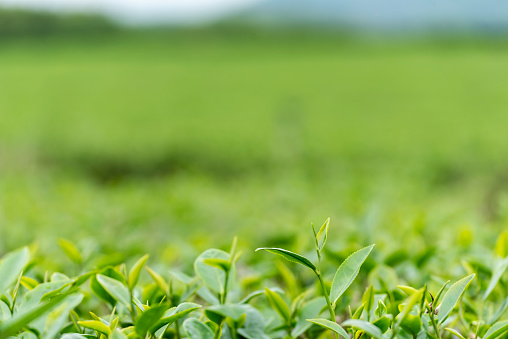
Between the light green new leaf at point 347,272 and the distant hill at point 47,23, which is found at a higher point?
the distant hill at point 47,23

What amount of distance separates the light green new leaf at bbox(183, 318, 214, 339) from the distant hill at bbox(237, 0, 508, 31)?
128ft

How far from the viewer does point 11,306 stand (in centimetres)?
60

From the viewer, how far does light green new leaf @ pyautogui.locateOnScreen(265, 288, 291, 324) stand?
0.63m

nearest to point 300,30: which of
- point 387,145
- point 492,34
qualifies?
point 492,34

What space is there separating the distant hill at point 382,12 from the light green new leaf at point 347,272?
3884cm

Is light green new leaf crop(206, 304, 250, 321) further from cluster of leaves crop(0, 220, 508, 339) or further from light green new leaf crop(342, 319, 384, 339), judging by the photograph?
light green new leaf crop(342, 319, 384, 339)

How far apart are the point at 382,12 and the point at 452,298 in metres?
85.2

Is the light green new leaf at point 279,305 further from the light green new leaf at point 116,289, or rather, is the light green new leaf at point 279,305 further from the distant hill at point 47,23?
the distant hill at point 47,23

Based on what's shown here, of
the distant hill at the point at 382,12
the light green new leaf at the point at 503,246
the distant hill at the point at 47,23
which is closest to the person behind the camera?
the light green new leaf at the point at 503,246

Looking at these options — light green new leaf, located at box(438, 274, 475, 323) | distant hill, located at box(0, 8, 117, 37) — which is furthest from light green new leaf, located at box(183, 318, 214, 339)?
distant hill, located at box(0, 8, 117, 37)

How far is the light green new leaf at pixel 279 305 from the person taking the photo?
2.08ft

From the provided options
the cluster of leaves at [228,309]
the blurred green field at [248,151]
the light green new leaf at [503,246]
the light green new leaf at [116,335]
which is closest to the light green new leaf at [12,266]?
the cluster of leaves at [228,309]

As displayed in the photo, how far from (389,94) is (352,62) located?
780 cm

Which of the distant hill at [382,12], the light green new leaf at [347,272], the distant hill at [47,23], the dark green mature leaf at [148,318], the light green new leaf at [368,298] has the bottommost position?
the light green new leaf at [368,298]
